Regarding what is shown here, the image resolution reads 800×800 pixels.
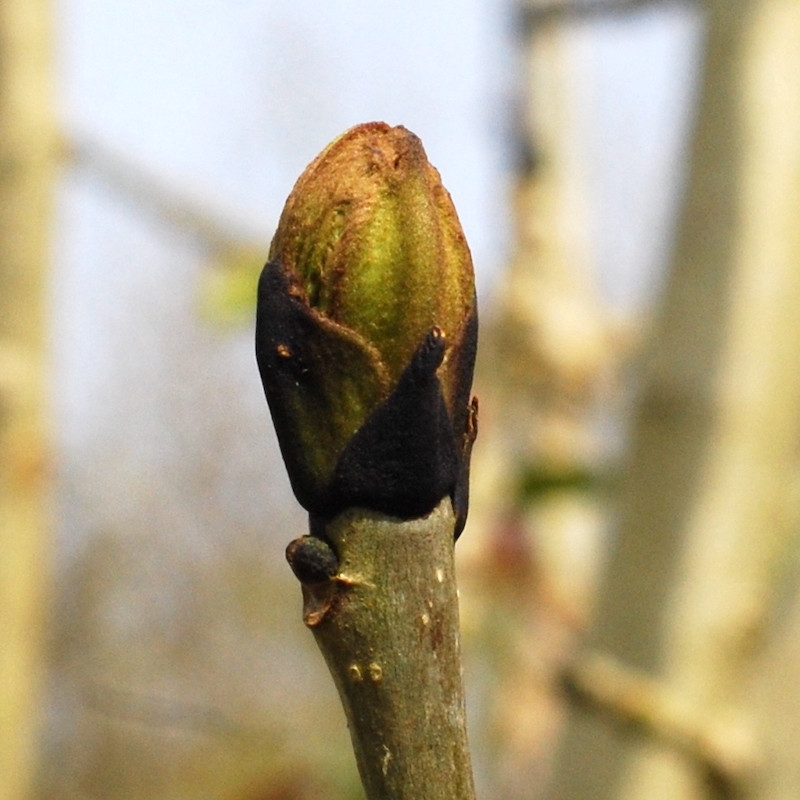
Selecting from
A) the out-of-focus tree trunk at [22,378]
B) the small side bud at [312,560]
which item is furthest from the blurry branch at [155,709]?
the small side bud at [312,560]

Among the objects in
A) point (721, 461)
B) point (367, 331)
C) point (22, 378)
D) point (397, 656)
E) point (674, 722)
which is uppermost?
point (367, 331)

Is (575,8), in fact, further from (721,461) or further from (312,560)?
(312,560)

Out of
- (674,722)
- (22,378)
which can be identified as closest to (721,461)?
(674,722)

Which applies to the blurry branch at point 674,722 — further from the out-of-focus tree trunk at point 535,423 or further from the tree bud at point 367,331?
the tree bud at point 367,331

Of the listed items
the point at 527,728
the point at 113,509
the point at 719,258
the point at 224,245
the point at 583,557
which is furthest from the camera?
the point at 113,509

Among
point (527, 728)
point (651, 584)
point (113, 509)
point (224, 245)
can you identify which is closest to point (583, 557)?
point (527, 728)

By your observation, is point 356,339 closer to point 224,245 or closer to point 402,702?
point 402,702

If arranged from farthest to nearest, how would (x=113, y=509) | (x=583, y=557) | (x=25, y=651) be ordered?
(x=113, y=509), (x=583, y=557), (x=25, y=651)
